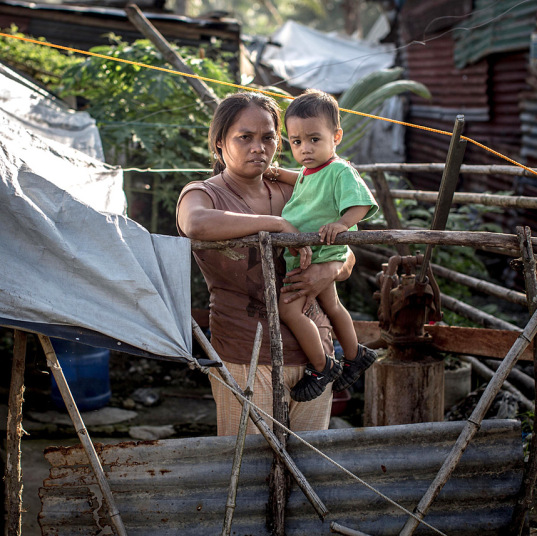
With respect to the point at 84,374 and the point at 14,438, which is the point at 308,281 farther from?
the point at 84,374

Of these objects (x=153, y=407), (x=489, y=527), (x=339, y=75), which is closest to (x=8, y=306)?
(x=489, y=527)

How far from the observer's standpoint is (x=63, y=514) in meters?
2.38

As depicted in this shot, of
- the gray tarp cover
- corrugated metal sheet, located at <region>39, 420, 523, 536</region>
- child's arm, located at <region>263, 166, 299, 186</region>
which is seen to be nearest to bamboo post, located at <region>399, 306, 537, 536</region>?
corrugated metal sheet, located at <region>39, 420, 523, 536</region>

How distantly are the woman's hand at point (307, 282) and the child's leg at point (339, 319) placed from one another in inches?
4.7

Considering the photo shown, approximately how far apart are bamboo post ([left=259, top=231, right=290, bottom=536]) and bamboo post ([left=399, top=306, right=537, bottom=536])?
18.4 inches

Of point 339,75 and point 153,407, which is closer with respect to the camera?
point 153,407

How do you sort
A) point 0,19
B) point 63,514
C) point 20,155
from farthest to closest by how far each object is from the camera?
1. point 0,19
2. point 20,155
3. point 63,514

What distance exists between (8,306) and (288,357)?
3.45 ft

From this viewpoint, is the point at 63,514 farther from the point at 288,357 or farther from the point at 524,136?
the point at 524,136

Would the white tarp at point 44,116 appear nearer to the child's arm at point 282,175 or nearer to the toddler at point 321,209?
the child's arm at point 282,175

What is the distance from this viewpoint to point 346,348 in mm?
2707

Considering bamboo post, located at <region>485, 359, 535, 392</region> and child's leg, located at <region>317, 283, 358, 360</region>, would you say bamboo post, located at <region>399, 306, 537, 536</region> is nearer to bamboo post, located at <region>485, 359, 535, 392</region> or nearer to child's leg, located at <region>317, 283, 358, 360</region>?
child's leg, located at <region>317, 283, 358, 360</region>

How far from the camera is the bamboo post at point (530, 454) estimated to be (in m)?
2.38

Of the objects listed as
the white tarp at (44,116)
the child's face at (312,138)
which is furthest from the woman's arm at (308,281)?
the white tarp at (44,116)
